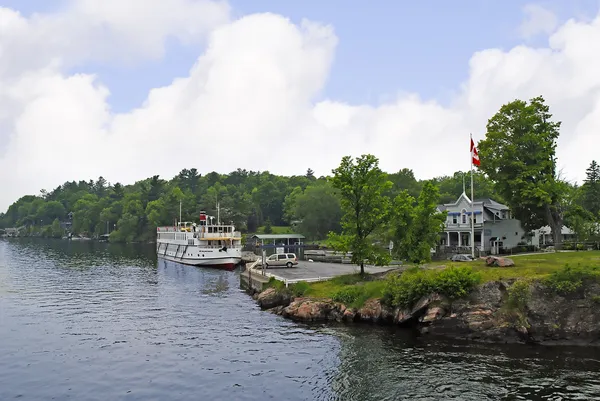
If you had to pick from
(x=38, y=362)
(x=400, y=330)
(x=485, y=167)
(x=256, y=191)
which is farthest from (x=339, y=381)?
(x=256, y=191)

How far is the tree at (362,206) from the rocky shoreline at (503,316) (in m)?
8.93

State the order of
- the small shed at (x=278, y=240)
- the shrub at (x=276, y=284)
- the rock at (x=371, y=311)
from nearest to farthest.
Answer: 1. the rock at (x=371, y=311)
2. the shrub at (x=276, y=284)
3. the small shed at (x=278, y=240)

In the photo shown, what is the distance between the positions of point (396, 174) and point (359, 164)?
3618 inches

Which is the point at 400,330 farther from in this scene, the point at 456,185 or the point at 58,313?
the point at 456,185

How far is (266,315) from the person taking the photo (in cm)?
4172

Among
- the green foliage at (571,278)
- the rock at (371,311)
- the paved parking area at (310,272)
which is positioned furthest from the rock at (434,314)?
the paved parking area at (310,272)

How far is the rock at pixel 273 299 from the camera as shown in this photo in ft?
145

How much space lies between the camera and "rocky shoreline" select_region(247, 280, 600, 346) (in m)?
31.3

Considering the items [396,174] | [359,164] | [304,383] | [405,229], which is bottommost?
[304,383]

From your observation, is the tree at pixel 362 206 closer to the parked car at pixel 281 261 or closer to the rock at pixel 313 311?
the rock at pixel 313 311

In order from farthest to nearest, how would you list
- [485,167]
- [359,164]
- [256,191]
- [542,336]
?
[256,191] → [485,167] → [359,164] → [542,336]

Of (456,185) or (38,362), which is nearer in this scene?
(38,362)

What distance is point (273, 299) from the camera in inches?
1783

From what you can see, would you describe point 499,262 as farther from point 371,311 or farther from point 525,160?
point 525,160
